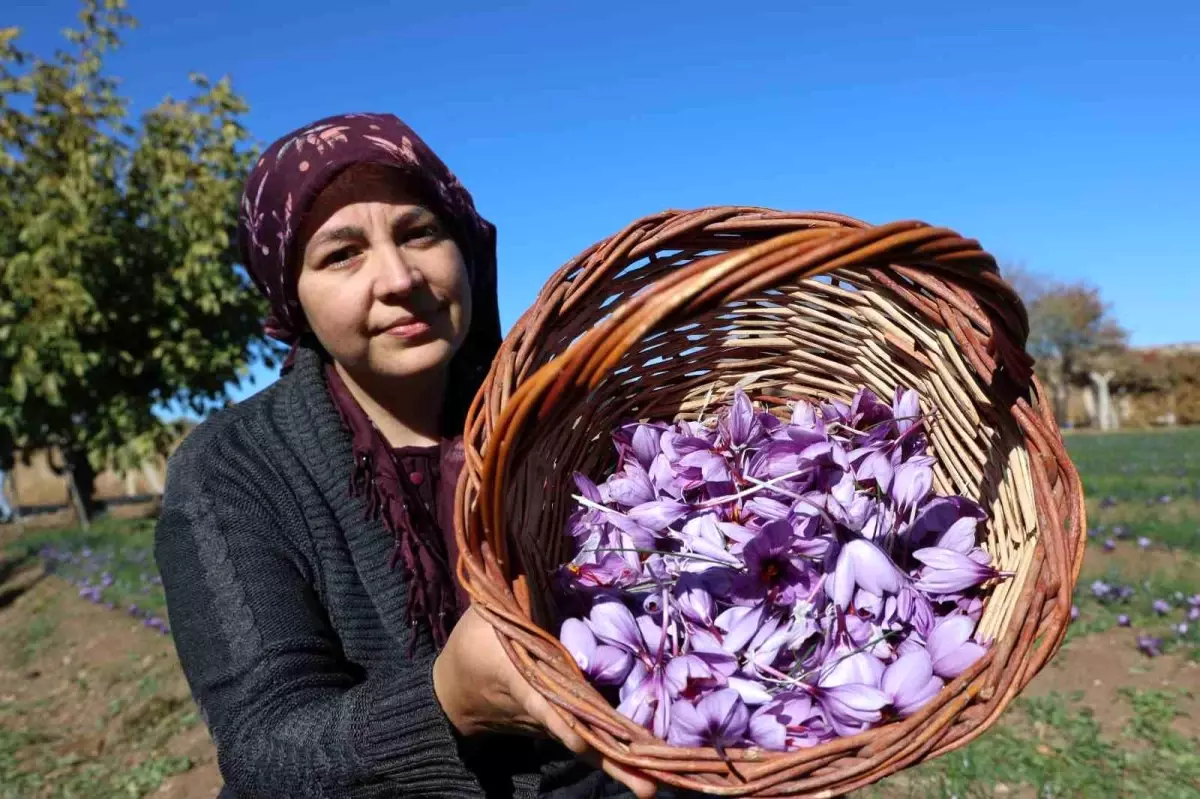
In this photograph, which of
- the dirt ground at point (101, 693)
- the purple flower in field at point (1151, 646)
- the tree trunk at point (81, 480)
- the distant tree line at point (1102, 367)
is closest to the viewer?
the purple flower in field at point (1151, 646)

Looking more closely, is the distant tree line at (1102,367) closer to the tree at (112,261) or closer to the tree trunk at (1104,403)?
the tree trunk at (1104,403)

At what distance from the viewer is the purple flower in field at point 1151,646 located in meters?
3.35

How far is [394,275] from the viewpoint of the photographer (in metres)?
1.36

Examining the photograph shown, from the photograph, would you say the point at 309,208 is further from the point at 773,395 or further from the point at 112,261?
the point at 112,261

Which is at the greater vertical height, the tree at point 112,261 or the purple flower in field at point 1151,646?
the tree at point 112,261

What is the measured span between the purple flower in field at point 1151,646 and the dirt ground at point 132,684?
33 mm

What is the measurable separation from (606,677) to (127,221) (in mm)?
8227

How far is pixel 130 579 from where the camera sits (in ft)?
18.8

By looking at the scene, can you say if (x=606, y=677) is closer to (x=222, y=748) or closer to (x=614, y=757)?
(x=614, y=757)

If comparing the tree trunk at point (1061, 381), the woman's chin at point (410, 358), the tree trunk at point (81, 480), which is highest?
the tree trunk at point (1061, 381)

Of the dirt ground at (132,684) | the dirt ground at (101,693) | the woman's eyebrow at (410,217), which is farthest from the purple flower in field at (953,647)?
the dirt ground at (101,693)

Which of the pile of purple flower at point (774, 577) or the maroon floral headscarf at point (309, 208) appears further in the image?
the maroon floral headscarf at point (309, 208)

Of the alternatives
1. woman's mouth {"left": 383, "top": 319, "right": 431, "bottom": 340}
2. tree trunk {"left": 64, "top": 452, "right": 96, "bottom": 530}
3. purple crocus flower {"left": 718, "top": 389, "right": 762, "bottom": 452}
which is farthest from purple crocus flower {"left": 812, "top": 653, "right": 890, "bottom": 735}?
tree trunk {"left": 64, "top": 452, "right": 96, "bottom": 530}

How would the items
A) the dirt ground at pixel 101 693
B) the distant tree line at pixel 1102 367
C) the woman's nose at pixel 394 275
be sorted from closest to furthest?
the woman's nose at pixel 394 275, the dirt ground at pixel 101 693, the distant tree line at pixel 1102 367
